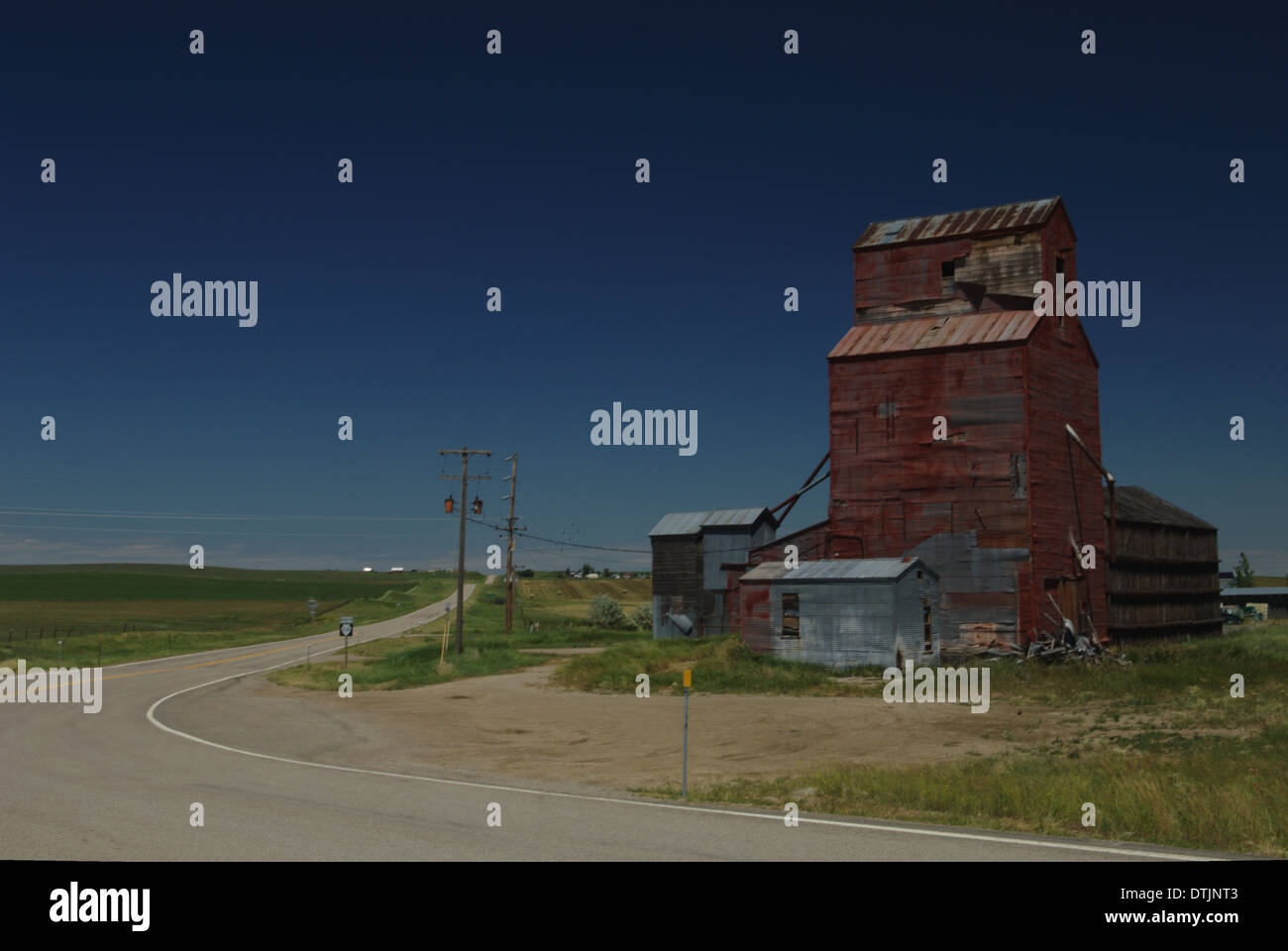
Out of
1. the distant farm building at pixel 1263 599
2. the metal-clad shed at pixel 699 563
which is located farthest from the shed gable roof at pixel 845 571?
the distant farm building at pixel 1263 599

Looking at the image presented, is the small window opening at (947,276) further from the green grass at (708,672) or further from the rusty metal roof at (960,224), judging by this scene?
the green grass at (708,672)

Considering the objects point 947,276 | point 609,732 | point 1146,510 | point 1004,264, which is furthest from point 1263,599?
point 609,732

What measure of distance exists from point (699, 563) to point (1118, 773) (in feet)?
141

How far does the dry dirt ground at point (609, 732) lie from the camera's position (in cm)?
2020

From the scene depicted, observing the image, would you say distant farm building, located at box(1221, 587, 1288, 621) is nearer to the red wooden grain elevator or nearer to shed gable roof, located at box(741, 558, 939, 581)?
the red wooden grain elevator

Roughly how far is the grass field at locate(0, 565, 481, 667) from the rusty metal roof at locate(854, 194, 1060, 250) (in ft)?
141

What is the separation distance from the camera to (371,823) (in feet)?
40.0

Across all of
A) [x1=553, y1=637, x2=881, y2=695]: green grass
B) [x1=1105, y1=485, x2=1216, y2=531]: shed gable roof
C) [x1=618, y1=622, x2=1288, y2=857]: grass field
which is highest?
[x1=1105, y1=485, x2=1216, y2=531]: shed gable roof

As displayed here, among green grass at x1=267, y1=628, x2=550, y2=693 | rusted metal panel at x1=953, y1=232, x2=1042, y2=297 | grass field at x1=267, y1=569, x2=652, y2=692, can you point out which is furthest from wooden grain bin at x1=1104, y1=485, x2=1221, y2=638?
green grass at x1=267, y1=628, x2=550, y2=693

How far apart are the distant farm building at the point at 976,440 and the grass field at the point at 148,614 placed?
3896cm

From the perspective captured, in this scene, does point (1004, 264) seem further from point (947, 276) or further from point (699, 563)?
point (699, 563)

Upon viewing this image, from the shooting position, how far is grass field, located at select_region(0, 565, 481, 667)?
6219cm

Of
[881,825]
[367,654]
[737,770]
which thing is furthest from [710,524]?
[881,825]

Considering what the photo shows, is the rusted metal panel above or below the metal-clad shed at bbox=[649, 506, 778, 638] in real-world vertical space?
above
